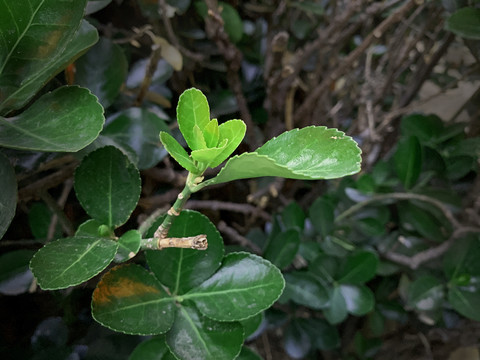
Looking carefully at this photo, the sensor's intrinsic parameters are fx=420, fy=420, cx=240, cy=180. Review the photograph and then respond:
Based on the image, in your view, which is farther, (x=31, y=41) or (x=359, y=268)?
(x=359, y=268)

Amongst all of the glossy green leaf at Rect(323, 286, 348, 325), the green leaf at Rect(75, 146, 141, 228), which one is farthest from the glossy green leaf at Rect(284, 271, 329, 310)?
the green leaf at Rect(75, 146, 141, 228)

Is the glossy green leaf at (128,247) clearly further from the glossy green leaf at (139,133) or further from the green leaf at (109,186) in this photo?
the glossy green leaf at (139,133)

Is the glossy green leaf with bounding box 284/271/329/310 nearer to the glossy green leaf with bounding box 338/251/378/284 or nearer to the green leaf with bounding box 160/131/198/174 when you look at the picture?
the glossy green leaf with bounding box 338/251/378/284

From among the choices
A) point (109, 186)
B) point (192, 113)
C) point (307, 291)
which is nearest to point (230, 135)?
point (192, 113)

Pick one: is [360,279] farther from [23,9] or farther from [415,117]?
[23,9]

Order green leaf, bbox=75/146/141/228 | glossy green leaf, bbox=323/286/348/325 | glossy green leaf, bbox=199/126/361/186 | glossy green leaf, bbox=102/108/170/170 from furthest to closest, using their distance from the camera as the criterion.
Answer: glossy green leaf, bbox=323/286/348/325
glossy green leaf, bbox=102/108/170/170
green leaf, bbox=75/146/141/228
glossy green leaf, bbox=199/126/361/186

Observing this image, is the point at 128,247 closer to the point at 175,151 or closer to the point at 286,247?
the point at 175,151

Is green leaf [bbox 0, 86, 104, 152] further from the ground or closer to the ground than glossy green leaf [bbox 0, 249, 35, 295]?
further from the ground

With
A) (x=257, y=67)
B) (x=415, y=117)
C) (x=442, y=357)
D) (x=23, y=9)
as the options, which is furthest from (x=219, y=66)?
(x=442, y=357)
